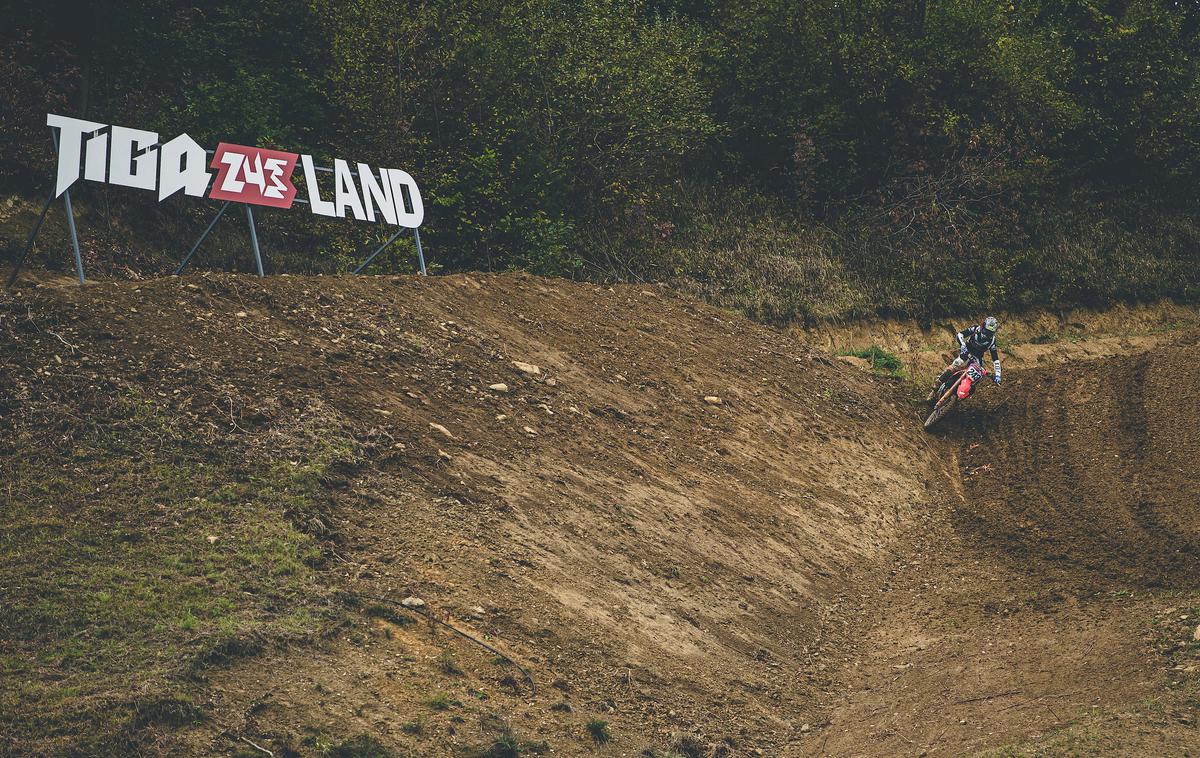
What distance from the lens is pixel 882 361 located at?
22.0m

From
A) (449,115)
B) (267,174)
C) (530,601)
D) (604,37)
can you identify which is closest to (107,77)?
(449,115)

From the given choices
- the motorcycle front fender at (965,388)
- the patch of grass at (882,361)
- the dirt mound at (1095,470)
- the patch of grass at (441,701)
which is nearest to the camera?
the patch of grass at (441,701)

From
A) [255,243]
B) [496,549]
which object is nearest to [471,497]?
[496,549]

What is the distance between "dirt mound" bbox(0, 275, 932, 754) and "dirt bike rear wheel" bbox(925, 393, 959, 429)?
2.05 metres

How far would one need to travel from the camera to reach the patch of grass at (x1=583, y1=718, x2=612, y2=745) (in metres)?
8.70

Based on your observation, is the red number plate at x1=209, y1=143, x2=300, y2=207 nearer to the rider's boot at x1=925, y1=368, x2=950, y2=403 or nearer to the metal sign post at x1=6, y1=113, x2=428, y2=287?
the metal sign post at x1=6, y1=113, x2=428, y2=287

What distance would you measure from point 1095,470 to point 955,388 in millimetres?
3098

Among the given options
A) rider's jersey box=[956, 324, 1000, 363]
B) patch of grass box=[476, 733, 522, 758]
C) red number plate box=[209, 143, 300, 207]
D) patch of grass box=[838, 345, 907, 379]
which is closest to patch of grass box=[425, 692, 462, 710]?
patch of grass box=[476, 733, 522, 758]

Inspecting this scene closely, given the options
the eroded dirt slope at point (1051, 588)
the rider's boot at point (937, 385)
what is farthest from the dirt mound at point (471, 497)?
the rider's boot at point (937, 385)

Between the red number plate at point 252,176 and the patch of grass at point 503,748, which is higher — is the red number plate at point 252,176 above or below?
above

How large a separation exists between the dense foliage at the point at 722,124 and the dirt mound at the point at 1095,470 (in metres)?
5.76

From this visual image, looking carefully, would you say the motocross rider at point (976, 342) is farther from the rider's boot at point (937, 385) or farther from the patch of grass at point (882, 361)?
the patch of grass at point (882, 361)

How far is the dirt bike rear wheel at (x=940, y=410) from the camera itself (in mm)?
18844

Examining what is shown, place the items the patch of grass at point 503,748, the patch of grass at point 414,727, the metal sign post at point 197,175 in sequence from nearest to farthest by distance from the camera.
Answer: the patch of grass at point 414,727, the patch of grass at point 503,748, the metal sign post at point 197,175
